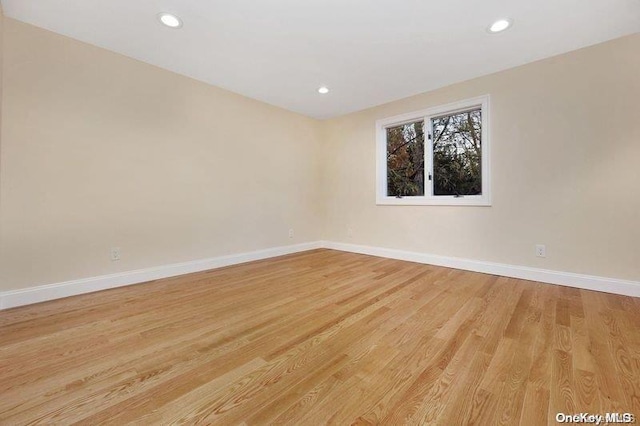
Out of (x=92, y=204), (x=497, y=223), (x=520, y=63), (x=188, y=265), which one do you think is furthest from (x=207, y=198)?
(x=520, y=63)

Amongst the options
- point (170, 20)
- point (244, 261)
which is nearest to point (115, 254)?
point (244, 261)

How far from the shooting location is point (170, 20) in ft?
7.25

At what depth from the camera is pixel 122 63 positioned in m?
2.70

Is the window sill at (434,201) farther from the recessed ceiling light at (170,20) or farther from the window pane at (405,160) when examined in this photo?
the recessed ceiling light at (170,20)

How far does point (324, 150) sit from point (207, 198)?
7.91 ft

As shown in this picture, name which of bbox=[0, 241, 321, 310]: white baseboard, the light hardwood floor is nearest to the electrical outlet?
bbox=[0, 241, 321, 310]: white baseboard

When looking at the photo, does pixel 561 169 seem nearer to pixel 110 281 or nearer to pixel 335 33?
pixel 335 33

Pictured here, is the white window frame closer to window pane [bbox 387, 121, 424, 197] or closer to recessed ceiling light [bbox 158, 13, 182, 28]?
window pane [bbox 387, 121, 424, 197]

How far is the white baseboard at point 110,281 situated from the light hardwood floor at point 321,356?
0.53 ft

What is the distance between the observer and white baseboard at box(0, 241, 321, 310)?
7.18 feet

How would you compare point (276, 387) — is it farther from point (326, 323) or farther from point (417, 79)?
point (417, 79)

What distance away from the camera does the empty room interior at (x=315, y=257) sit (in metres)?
1.25
